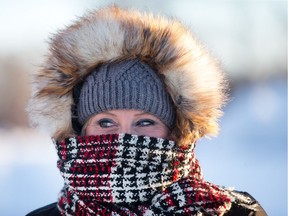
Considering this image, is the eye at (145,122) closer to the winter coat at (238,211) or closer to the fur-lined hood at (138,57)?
the fur-lined hood at (138,57)

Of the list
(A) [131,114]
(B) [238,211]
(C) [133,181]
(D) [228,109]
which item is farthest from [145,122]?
(D) [228,109]

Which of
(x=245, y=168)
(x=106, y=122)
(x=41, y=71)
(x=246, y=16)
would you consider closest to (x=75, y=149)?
(x=106, y=122)

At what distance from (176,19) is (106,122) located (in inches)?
19.5

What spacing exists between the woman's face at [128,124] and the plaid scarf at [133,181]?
0.05m

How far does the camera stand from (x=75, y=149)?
2365mm

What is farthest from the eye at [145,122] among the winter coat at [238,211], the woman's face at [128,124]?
the winter coat at [238,211]

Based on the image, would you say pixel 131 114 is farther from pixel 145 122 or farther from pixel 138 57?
pixel 138 57

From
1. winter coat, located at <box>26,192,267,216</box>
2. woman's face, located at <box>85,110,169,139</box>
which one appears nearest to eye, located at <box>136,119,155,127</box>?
woman's face, located at <box>85,110,169,139</box>

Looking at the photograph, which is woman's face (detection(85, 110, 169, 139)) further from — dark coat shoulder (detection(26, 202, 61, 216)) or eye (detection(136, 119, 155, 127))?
dark coat shoulder (detection(26, 202, 61, 216))

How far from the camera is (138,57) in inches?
94.2

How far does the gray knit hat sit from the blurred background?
11.4 inches

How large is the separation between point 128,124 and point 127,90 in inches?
4.6

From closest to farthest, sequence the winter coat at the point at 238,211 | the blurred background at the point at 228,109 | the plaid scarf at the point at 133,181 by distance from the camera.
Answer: the plaid scarf at the point at 133,181, the winter coat at the point at 238,211, the blurred background at the point at 228,109

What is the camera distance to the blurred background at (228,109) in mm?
5598
